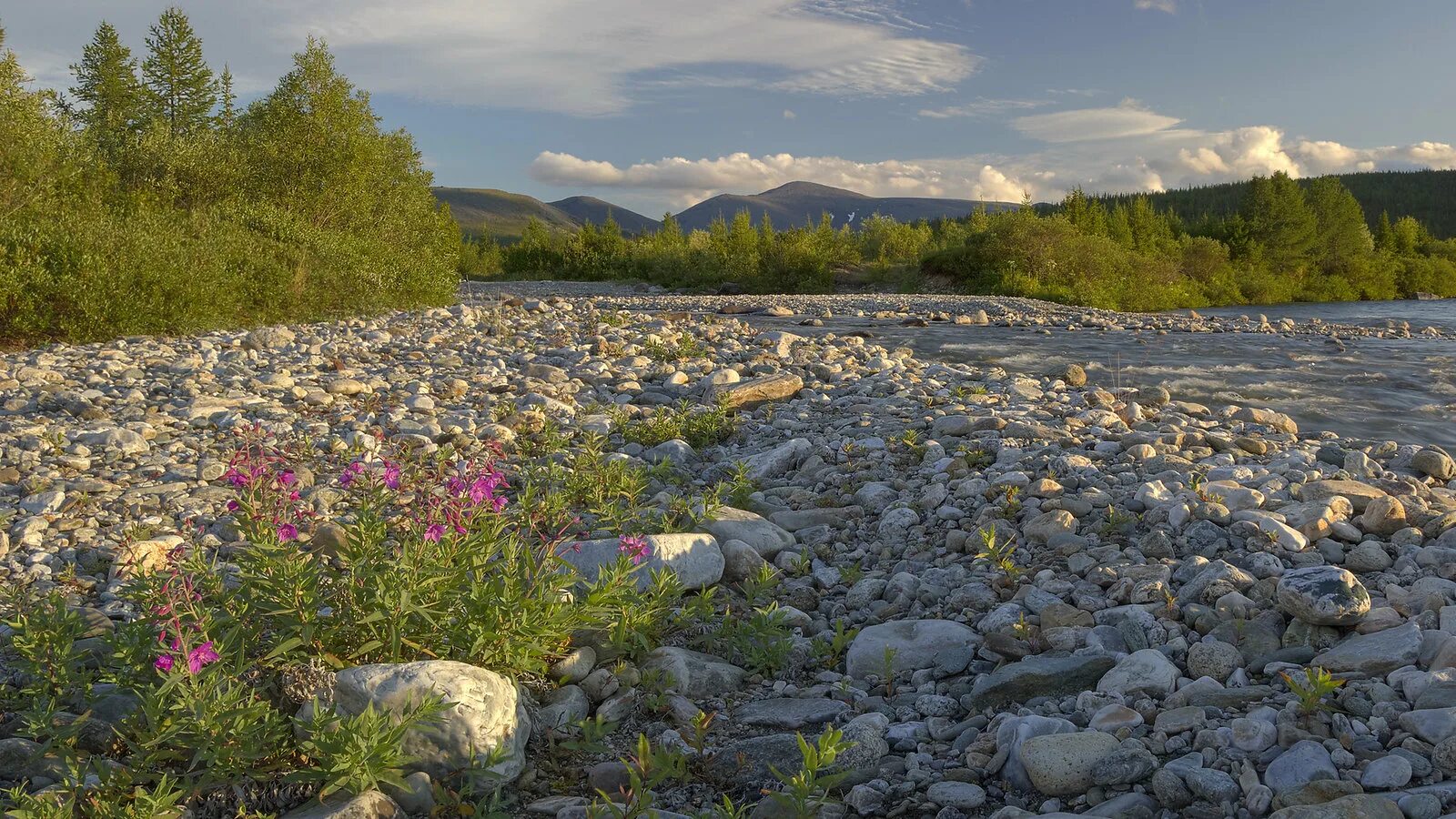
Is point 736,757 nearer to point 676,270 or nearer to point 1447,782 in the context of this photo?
point 1447,782

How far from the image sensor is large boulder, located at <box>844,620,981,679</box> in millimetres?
3922

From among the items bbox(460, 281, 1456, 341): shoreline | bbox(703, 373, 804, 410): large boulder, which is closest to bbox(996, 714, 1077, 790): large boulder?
bbox(703, 373, 804, 410): large boulder

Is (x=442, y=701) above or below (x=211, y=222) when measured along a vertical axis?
below

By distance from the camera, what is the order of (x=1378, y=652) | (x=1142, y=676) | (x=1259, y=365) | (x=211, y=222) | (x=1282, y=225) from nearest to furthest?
(x=1378, y=652) < (x=1142, y=676) < (x=1259, y=365) < (x=211, y=222) < (x=1282, y=225)

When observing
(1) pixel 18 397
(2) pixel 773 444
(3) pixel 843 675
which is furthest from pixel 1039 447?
(1) pixel 18 397

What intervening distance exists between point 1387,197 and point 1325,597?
124 metres

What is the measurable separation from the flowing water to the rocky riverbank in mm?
2404

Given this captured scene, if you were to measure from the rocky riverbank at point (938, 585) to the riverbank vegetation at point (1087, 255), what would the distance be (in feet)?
89.9

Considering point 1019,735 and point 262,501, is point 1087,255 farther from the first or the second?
point 262,501

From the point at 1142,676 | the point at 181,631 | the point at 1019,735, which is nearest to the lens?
the point at 181,631

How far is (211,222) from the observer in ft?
55.4

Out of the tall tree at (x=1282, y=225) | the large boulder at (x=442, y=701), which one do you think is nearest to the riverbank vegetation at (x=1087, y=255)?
the tall tree at (x=1282, y=225)

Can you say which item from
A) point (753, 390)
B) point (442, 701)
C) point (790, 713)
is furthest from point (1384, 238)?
point (442, 701)

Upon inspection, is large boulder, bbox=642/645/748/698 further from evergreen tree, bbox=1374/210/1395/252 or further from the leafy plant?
evergreen tree, bbox=1374/210/1395/252
